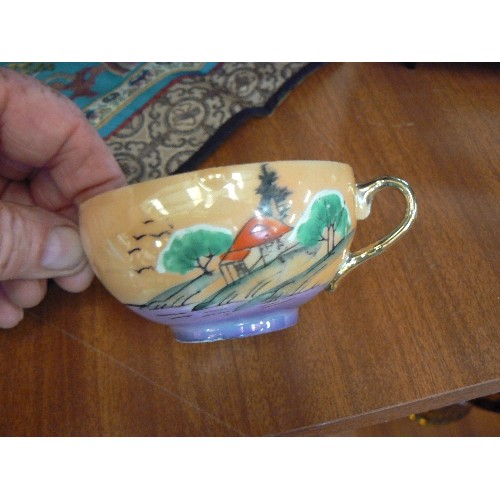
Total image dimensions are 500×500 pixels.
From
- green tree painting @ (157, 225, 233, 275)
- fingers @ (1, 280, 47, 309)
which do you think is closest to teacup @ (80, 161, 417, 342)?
green tree painting @ (157, 225, 233, 275)

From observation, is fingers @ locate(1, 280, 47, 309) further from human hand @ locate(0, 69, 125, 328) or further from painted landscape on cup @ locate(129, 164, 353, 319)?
painted landscape on cup @ locate(129, 164, 353, 319)

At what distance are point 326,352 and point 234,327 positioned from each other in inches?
2.7

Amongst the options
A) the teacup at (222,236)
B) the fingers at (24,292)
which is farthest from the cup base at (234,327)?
the fingers at (24,292)

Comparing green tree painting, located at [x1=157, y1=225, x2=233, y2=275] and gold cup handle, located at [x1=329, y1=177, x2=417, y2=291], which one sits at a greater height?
green tree painting, located at [x1=157, y1=225, x2=233, y2=275]

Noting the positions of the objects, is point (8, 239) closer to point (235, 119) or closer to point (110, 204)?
point (110, 204)

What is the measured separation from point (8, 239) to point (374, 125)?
1.04 ft

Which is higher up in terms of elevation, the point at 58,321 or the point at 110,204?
the point at 110,204

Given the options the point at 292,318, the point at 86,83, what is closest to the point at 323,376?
the point at 292,318

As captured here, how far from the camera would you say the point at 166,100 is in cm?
47

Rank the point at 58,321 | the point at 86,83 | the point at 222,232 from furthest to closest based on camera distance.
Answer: the point at 86,83
the point at 58,321
the point at 222,232

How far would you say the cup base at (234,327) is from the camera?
30 cm

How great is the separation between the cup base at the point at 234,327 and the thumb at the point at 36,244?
91mm

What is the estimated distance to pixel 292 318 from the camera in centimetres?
32

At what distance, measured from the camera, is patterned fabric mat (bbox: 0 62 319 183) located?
433 millimetres
